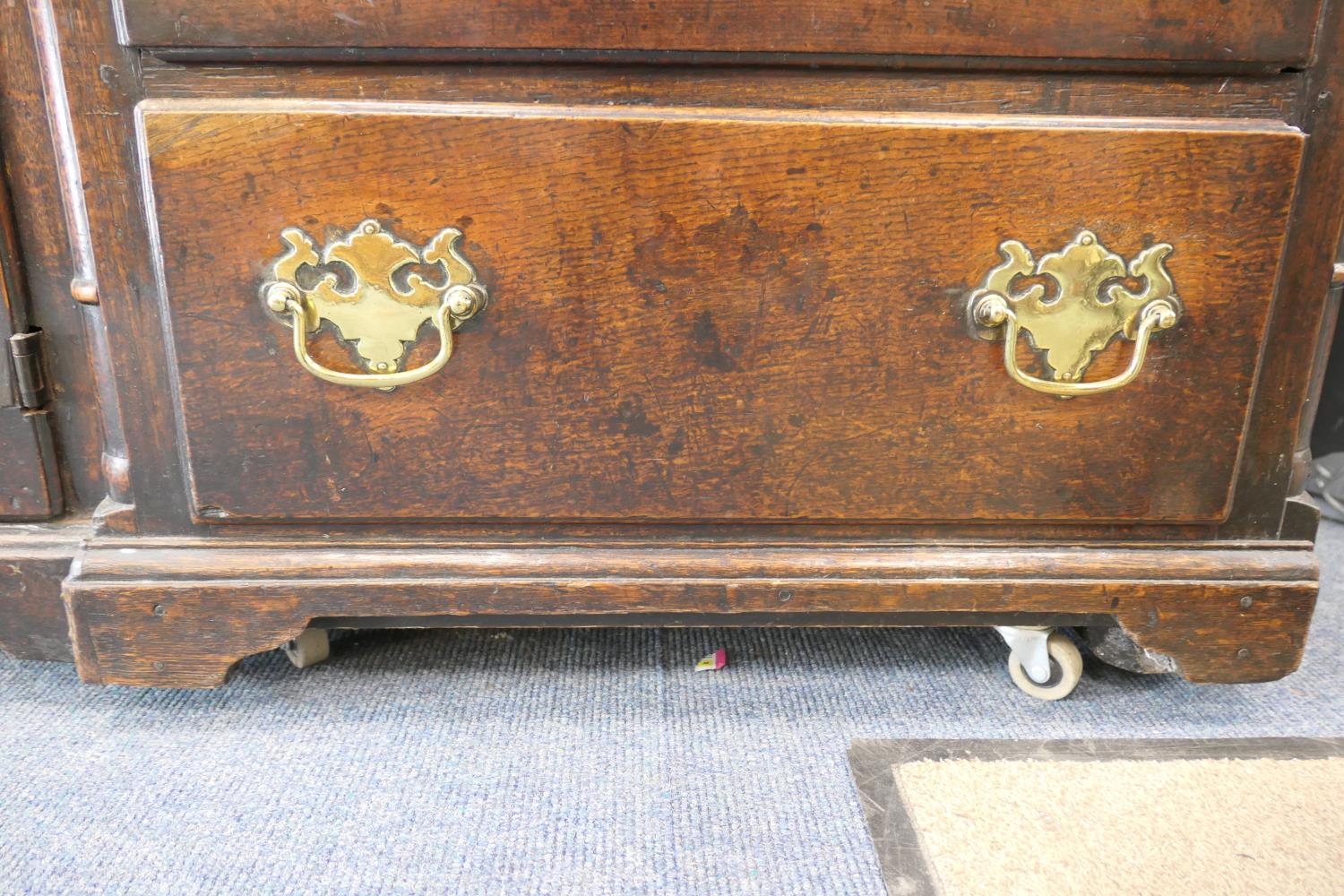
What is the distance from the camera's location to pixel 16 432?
0.73 m

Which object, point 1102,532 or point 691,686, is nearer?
point 1102,532

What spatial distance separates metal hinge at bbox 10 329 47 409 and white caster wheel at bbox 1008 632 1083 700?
88cm

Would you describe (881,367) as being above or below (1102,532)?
above

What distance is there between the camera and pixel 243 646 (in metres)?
0.75

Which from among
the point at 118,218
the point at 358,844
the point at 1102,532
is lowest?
the point at 358,844

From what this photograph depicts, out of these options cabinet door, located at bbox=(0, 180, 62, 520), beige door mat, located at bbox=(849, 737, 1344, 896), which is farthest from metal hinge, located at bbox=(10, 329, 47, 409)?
beige door mat, located at bbox=(849, 737, 1344, 896)

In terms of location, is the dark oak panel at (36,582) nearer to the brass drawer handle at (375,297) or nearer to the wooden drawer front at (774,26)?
the brass drawer handle at (375,297)

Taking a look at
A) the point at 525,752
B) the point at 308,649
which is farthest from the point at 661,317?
the point at 308,649

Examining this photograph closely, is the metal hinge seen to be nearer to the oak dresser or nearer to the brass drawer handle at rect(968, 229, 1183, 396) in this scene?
the oak dresser

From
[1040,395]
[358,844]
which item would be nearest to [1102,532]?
[1040,395]

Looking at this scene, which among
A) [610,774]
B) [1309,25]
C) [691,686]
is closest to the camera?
[1309,25]

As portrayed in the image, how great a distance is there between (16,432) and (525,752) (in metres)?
0.48

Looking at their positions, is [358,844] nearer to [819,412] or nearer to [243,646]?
[243,646]

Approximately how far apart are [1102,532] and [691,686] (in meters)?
0.39
